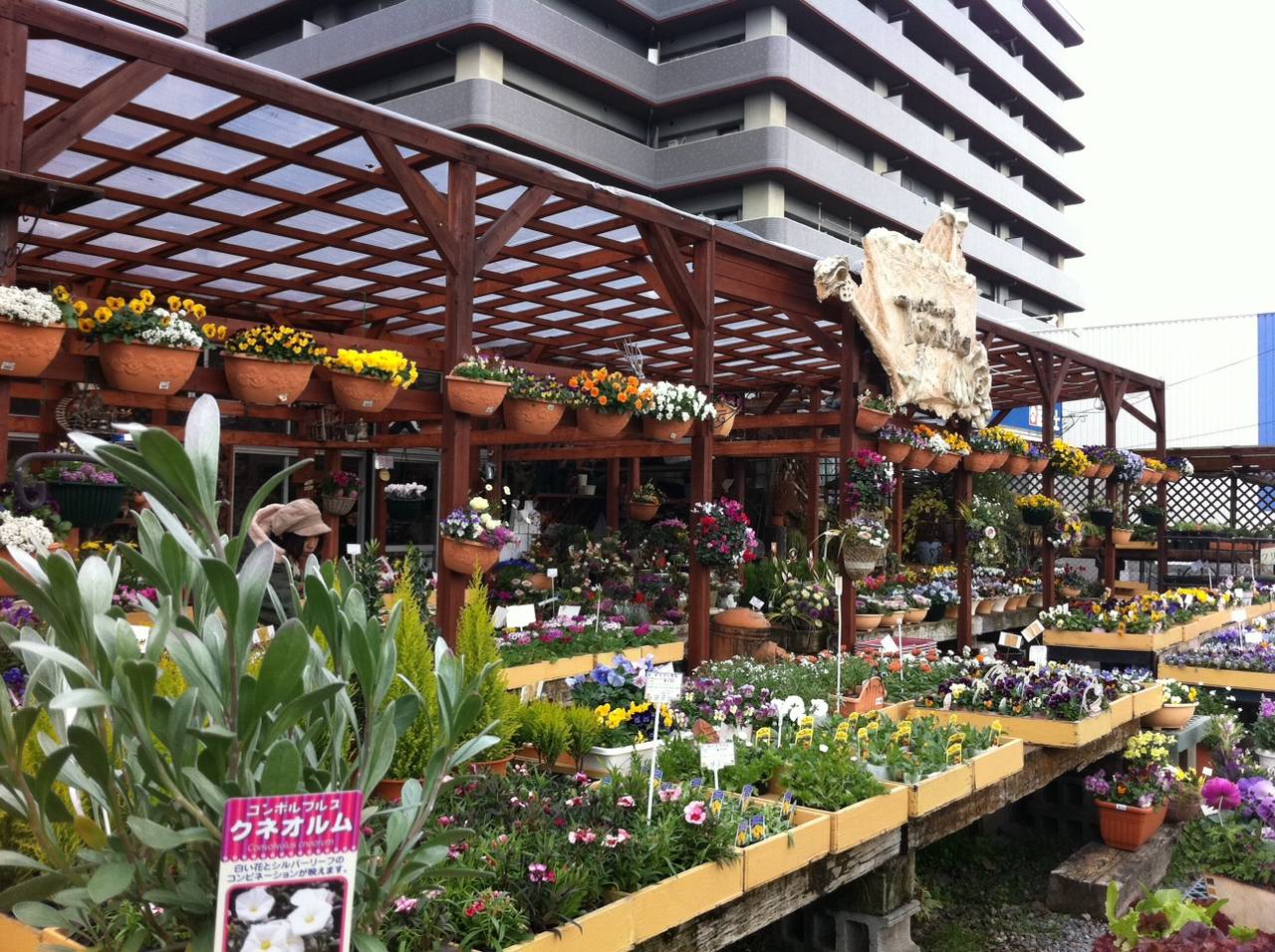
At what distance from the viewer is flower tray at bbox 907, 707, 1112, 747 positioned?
16.8 feet

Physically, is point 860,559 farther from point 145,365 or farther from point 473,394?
point 145,365

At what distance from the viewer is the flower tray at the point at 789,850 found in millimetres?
3123

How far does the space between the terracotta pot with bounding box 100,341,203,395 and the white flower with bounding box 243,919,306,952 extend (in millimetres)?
3690

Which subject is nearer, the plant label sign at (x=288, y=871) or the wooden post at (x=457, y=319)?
the plant label sign at (x=288, y=871)

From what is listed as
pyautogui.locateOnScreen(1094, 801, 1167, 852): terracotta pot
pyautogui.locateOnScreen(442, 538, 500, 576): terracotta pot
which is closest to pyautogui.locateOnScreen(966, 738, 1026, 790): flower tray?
pyautogui.locateOnScreen(1094, 801, 1167, 852): terracotta pot

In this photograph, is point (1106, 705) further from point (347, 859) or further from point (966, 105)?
point (966, 105)

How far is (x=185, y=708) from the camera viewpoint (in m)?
1.55

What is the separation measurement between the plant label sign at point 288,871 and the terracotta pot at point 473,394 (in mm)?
4028

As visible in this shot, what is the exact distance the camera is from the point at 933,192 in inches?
1195

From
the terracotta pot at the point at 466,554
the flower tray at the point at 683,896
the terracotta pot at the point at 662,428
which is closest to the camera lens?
the flower tray at the point at 683,896

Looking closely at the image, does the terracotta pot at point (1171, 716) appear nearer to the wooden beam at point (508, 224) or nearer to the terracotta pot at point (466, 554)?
the terracotta pot at point (466, 554)

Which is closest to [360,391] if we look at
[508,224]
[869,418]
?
[508,224]

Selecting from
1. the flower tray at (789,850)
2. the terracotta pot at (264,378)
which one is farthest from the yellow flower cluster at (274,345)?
the flower tray at (789,850)

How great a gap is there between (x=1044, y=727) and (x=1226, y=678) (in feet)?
12.1
